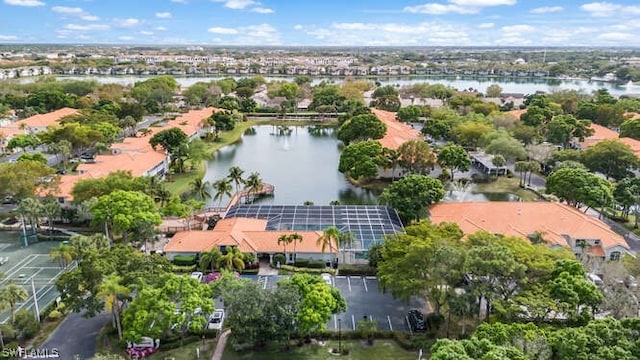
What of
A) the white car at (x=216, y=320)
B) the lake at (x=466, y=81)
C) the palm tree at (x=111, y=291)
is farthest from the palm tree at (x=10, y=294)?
the lake at (x=466, y=81)

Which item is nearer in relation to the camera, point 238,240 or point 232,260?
point 232,260

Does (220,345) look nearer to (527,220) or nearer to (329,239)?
(329,239)

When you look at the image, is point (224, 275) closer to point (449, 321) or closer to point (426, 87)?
point (449, 321)

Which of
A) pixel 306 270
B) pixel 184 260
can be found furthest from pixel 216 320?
pixel 184 260

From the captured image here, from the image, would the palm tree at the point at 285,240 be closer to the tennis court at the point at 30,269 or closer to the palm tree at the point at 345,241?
the palm tree at the point at 345,241

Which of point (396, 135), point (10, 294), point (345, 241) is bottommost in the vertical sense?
point (345, 241)

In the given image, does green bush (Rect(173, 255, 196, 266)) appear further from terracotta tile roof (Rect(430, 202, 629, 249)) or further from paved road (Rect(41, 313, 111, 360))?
terracotta tile roof (Rect(430, 202, 629, 249))

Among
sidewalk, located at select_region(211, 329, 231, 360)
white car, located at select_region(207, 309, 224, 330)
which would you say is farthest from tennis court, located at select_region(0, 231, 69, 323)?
sidewalk, located at select_region(211, 329, 231, 360)

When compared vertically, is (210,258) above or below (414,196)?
below
